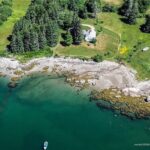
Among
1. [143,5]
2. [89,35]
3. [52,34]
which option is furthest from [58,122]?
[143,5]

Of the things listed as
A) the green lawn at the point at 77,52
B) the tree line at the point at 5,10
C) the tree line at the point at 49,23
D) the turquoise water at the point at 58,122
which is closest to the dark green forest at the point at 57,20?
the tree line at the point at 49,23

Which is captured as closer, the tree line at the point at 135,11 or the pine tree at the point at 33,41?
the pine tree at the point at 33,41

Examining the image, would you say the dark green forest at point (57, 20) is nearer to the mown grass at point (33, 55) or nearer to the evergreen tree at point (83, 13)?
the evergreen tree at point (83, 13)

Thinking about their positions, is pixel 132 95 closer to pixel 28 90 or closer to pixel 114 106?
pixel 114 106

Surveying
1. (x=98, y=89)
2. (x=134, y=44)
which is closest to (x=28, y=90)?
(x=98, y=89)

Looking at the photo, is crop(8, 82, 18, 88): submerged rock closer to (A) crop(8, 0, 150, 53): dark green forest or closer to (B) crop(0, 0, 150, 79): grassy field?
(B) crop(0, 0, 150, 79): grassy field

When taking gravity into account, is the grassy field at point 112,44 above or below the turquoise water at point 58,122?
above

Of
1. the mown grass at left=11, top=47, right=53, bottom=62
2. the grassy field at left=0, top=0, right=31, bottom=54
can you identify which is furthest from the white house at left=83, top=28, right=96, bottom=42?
the grassy field at left=0, top=0, right=31, bottom=54

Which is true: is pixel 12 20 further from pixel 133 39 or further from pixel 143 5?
pixel 143 5
